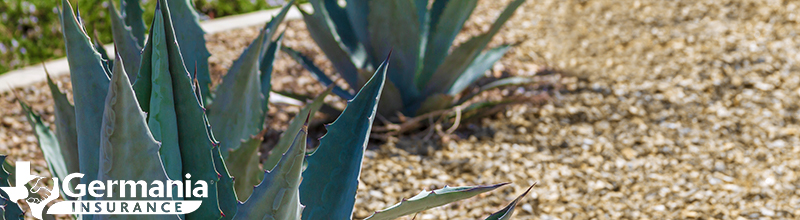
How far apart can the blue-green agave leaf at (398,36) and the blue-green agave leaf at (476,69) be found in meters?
0.19

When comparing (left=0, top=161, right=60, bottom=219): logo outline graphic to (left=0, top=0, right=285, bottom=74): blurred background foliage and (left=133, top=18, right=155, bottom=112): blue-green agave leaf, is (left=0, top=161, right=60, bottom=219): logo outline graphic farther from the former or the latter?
(left=0, top=0, right=285, bottom=74): blurred background foliage

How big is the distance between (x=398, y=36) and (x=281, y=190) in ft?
5.14

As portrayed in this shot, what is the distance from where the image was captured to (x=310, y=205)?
1.25m

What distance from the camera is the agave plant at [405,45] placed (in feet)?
8.03

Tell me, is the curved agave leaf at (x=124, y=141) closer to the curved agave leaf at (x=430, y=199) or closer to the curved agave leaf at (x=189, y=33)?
the curved agave leaf at (x=430, y=199)

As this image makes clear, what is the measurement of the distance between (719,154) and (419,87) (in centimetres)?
119

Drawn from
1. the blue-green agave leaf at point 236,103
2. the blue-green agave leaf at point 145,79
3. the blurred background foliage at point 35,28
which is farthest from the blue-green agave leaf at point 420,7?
the blurred background foliage at point 35,28

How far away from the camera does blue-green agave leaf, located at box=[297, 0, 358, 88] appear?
99.8 inches

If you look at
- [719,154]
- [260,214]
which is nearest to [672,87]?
[719,154]

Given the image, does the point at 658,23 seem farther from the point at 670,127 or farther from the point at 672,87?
the point at 670,127

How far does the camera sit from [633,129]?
2.69m

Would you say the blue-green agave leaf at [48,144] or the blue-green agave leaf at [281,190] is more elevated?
the blue-green agave leaf at [48,144]

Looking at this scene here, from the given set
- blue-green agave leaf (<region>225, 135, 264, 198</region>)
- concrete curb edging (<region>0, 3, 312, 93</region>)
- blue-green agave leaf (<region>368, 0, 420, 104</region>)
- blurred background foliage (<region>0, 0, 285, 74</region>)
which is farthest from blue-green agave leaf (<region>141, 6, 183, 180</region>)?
blurred background foliage (<region>0, 0, 285, 74</region>)

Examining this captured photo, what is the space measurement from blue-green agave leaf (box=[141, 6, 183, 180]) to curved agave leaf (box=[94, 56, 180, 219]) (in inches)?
4.9
